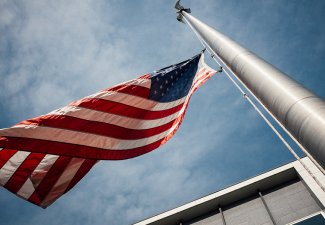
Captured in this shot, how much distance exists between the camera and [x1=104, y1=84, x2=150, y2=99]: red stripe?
316 inches

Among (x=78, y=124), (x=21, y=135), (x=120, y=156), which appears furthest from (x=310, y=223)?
(x=21, y=135)

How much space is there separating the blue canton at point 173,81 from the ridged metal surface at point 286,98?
3993mm

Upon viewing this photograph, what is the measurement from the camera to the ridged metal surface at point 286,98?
253 cm

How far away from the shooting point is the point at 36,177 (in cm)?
677

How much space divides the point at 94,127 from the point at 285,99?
530cm

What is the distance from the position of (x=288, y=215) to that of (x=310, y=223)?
3.00ft

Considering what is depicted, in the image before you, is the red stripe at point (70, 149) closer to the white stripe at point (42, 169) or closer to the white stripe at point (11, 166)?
the white stripe at point (42, 169)

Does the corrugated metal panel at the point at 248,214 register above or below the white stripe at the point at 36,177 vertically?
above

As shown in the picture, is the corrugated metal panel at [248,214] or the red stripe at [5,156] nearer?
the red stripe at [5,156]

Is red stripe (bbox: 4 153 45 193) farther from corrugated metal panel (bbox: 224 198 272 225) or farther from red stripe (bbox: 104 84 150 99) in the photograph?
corrugated metal panel (bbox: 224 198 272 225)

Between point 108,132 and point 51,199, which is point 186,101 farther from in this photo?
point 51,199

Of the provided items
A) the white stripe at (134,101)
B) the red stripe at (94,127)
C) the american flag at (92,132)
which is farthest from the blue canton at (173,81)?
the red stripe at (94,127)

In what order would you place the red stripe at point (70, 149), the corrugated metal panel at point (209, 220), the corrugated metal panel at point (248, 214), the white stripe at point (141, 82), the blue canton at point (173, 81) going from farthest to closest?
the corrugated metal panel at point (209, 220) < the corrugated metal panel at point (248, 214) < the blue canton at point (173, 81) < the white stripe at point (141, 82) < the red stripe at point (70, 149)

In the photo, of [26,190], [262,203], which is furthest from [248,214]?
[26,190]
